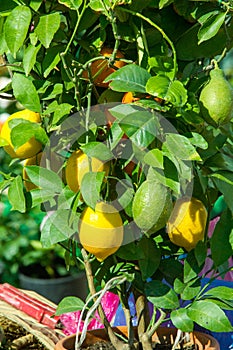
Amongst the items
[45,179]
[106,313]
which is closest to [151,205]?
[45,179]

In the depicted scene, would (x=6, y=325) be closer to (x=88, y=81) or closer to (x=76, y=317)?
(x=76, y=317)

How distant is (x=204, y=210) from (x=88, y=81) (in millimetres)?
217

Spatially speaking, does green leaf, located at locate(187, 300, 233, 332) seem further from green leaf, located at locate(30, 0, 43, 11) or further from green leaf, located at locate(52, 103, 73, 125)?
green leaf, located at locate(30, 0, 43, 11)

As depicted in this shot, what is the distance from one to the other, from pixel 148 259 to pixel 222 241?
0.10 metres

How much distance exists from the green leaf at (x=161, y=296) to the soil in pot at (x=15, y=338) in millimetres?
261

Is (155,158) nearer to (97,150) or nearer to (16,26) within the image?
(97,150)

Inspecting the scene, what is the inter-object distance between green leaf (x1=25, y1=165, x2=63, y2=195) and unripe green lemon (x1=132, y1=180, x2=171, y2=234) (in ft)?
0.40

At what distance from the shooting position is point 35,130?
29.7 inches

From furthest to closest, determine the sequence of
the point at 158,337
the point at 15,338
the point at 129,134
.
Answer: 1. the point at 15,338
2. the point at 158,337
3. the point at 129,134

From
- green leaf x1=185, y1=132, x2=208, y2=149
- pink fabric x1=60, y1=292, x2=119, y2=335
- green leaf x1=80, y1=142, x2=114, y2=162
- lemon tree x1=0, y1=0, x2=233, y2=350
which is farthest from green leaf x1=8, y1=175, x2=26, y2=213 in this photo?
pink fabric x1=60, y1=292, x2=119, y2=335

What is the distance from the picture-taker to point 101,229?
72cm

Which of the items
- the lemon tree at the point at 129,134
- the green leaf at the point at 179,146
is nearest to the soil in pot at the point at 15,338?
the lemon tree at the point at 129,134

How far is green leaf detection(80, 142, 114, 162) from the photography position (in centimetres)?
70

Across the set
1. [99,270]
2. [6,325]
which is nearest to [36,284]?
[6,325]
